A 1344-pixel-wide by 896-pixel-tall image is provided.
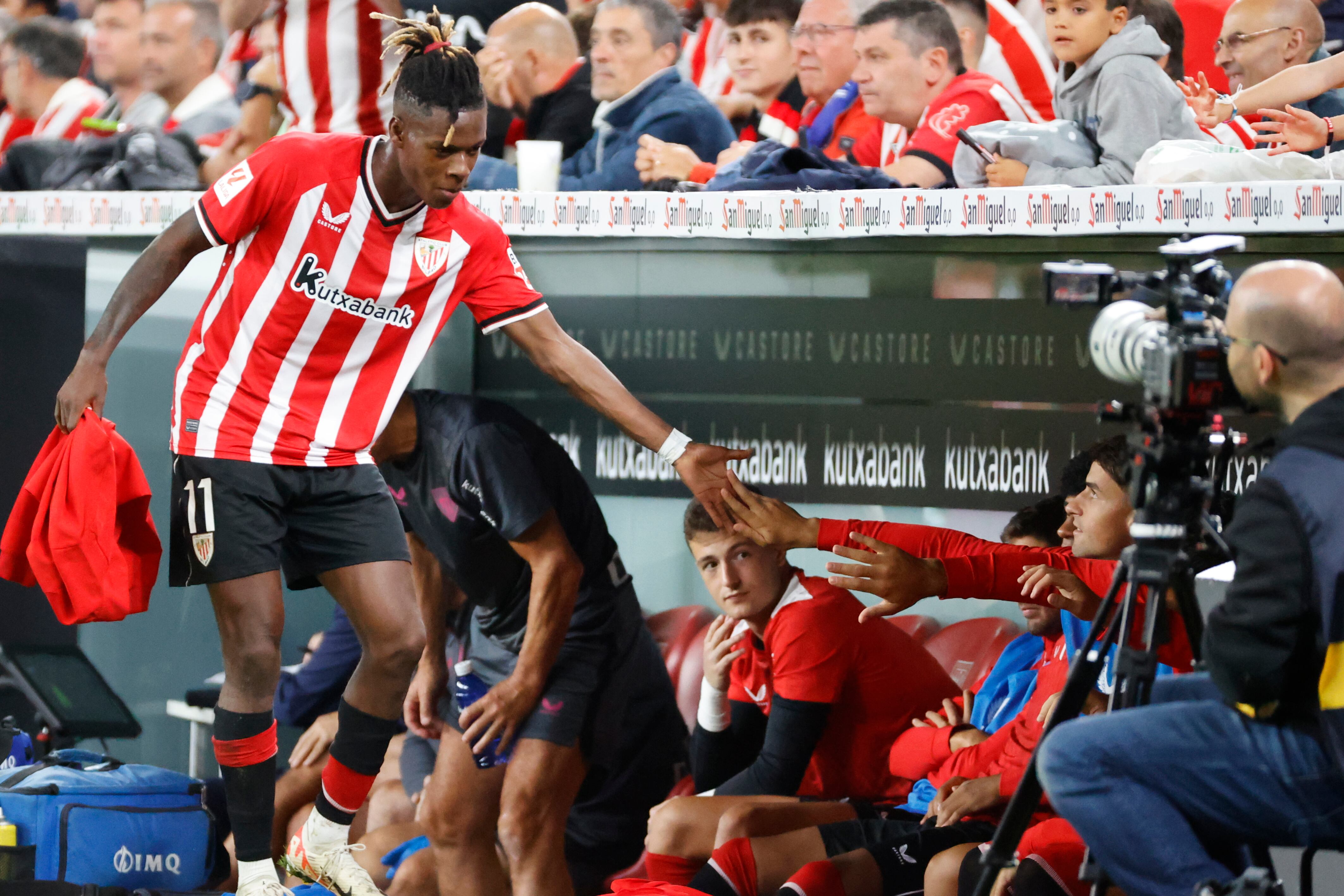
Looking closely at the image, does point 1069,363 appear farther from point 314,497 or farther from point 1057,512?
point 314,497

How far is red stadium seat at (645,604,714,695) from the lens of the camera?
439cm

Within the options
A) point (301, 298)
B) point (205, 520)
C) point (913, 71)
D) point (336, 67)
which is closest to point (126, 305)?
point (301, 298)

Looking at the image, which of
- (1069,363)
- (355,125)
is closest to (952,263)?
(1069,363)

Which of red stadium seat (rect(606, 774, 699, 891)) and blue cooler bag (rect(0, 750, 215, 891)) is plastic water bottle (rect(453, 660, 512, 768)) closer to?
red stadium seat (rect(606, 774, 699, 891))

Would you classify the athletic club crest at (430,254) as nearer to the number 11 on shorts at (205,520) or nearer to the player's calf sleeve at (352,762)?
the number 11 on shorts at (205,520)

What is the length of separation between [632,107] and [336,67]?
2.92 ft

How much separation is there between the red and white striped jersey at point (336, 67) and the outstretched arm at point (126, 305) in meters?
1.31

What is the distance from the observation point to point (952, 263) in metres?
4.05

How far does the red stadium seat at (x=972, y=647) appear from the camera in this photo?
12.9ft

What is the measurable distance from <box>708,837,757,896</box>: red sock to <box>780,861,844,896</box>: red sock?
147 mm

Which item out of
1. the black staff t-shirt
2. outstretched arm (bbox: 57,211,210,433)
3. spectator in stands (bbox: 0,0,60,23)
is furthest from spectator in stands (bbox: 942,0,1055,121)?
spectator in stands (bbox: 0,0,60,23)

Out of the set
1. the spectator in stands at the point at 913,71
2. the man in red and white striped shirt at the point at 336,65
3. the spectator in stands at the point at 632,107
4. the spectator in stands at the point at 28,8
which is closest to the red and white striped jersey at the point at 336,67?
the man in red and white striped shirt at the point at 336,65

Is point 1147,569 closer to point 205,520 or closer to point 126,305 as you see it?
point 205,520

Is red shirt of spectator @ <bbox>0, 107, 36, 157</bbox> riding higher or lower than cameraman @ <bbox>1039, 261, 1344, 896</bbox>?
higher
